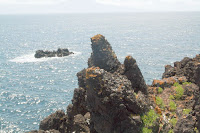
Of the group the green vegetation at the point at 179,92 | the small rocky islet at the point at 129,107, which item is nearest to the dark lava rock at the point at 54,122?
the small rocky islet at the point at 129,107

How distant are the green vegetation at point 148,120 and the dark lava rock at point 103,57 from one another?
6.74m

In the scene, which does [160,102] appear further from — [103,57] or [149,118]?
[103,57]

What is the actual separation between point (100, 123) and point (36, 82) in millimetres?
52173

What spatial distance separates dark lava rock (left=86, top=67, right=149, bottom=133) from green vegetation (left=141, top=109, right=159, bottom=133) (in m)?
0.30

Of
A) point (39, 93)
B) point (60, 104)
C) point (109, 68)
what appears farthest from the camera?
point (39, 93)

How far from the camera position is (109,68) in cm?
2006

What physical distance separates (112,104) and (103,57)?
7.92 m

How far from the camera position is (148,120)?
13336 millimetres

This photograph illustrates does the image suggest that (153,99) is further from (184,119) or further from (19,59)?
(19,59)

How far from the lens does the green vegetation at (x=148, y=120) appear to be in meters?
→ 12.9

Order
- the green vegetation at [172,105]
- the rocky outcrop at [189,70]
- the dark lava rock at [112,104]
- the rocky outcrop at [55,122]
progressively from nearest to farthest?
the dark lava rock at [112,104], the green vegetation at [172,105], the rocky outcrop at [189,70], the rocky outcrop at [55,122]

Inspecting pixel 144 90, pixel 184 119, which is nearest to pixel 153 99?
pixel 144 90

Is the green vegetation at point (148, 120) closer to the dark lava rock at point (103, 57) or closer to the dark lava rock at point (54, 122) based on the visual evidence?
the dark lava rock at point (103, 57)

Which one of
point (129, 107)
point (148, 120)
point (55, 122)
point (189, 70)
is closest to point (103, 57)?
point (129, 107)
